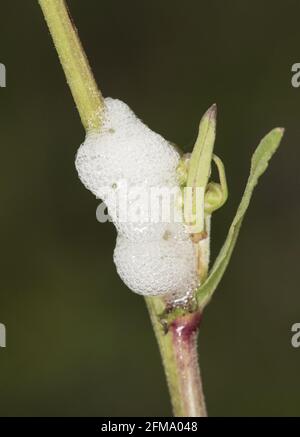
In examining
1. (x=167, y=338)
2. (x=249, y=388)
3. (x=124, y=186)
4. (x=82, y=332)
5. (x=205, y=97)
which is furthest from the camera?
(x=205, y=97)

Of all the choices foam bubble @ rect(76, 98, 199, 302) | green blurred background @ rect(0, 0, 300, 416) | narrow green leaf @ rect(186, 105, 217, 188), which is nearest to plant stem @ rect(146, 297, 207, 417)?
foam bubble @ rect(76, 98, 199, 302)

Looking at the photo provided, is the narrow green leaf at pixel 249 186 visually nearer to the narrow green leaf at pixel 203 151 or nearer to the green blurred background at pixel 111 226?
the narrow green leaf at pixel 203 151

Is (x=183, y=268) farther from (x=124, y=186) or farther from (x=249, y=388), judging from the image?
(x=249, y=388)

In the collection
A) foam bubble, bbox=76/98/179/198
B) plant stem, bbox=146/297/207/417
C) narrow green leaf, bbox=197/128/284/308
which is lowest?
plant stem, bbox=146/297/207/417

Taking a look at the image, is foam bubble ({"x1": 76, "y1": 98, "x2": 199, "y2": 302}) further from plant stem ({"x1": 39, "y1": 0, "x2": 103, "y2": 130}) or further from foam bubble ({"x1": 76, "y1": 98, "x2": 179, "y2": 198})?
plant stem ({"x1": 39, "y1": 0, "x2": 103, "y2": 130})

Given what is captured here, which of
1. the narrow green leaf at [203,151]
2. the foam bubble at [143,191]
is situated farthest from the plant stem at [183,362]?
the narrow green leaf at [203,151]

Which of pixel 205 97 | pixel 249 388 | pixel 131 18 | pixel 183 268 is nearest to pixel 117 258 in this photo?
pixel 183 268
